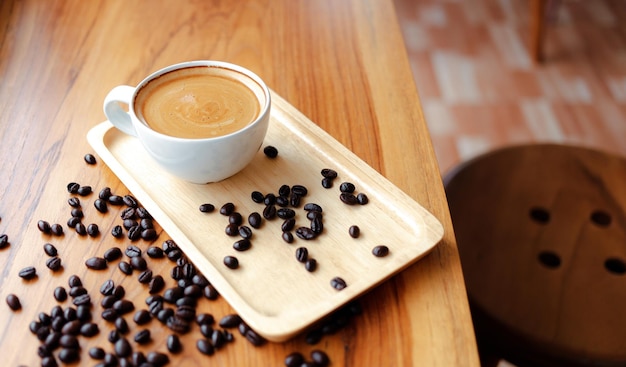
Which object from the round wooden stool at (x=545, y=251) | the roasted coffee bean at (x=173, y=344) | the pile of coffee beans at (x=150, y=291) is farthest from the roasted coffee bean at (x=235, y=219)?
the round wooden stool at (x=545, y=251)

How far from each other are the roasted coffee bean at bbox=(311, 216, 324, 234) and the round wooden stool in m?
0.48

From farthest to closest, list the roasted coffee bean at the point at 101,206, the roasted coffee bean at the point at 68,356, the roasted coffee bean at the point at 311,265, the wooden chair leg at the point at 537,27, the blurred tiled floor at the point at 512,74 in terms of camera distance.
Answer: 1. the wooden chair leg at the point at 537,27
2. the blurred tiled floor at the point at 512,74
3. the roasted coffee bean at the point at 101,206
4. the roasted coffee bean at the point at 311,265
5. the roasted coffee bean at the point at 68,356

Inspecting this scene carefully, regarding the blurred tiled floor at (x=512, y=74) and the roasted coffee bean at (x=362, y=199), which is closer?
the roasted coffee bean at (x=362, y=199)

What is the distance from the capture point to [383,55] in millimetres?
1390

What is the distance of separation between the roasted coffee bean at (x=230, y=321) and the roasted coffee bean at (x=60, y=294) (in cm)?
23

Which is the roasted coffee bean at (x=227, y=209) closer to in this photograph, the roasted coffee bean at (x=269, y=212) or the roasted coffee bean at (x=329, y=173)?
the roasted coffee bean at (x=269, y=212)

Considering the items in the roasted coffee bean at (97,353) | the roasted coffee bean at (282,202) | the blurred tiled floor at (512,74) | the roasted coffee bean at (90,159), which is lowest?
the blurred tiled floor at (512,74)

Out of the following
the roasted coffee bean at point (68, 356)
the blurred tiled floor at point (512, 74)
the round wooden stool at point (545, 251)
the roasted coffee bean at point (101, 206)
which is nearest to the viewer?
the roasted coffee bean at point (68, 356)

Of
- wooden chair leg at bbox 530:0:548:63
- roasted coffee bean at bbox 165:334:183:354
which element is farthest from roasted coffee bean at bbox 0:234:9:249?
wooden chair leg at bbox 530:0:548:63

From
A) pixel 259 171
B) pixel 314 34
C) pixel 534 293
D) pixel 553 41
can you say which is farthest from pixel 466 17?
pixel 259 171

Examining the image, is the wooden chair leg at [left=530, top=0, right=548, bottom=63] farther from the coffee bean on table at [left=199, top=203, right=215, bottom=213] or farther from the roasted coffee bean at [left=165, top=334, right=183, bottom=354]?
the roasted coffee bean at [left=165, top=334, right=183, bottom=354]

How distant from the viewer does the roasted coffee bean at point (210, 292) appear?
0.90 metres

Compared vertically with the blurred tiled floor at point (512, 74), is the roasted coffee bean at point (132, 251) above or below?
above

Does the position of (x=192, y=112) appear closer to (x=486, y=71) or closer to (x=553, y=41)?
(x=486, y=71)
